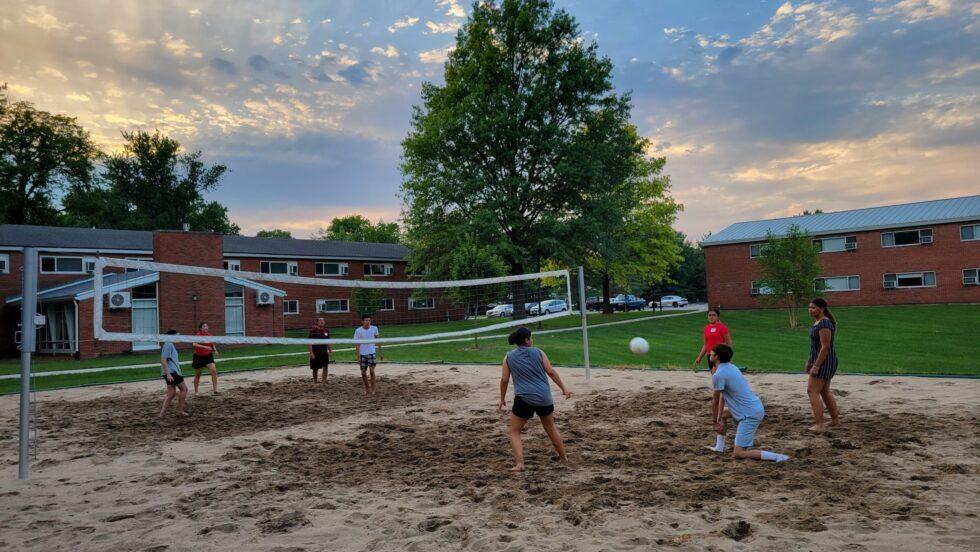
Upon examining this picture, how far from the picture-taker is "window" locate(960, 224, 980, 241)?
36031 mm

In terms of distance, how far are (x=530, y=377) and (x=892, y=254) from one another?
136 ft

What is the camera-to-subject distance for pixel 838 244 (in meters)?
40.3

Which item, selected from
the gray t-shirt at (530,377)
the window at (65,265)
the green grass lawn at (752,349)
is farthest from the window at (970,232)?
the window at (65,265)

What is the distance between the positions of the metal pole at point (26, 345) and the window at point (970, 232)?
46402mm

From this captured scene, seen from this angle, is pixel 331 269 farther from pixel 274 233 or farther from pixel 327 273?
pixel 274 233

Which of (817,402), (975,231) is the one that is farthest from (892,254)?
(817,402)

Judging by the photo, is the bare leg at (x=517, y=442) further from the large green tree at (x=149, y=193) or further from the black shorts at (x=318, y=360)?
the large green tree at (x=149, y=193)

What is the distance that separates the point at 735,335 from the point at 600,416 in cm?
1967

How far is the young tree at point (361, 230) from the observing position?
8431 cm

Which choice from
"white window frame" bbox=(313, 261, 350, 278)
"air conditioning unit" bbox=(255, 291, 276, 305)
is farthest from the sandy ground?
"white window frame" bbox=(313, 261, 350, 278)

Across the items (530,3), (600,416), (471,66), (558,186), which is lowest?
(600,416)

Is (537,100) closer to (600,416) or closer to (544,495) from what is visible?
(600,416)

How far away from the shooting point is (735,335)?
1064 inches

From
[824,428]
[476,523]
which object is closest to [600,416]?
[824,428]
